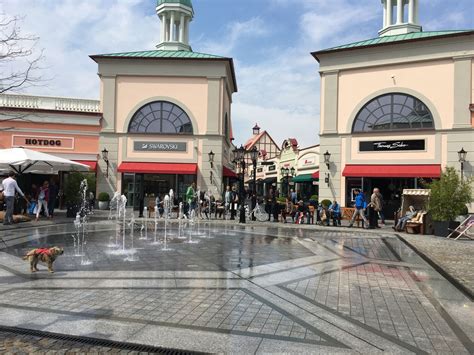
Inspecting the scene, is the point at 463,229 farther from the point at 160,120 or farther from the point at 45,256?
the point at 160,120

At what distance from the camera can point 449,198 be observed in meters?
15.1

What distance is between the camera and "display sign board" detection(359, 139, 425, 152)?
24.5 metres

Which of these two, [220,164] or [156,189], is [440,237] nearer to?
[220,164]

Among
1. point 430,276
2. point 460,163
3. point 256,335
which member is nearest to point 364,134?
point 460,163

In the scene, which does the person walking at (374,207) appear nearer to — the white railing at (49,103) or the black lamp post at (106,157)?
the black lamp post at (106,157)

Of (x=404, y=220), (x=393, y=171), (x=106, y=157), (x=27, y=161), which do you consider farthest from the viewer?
(x=106, y=157)

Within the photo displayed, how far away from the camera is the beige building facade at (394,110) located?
23.7 meters

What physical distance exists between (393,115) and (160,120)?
15375 mm

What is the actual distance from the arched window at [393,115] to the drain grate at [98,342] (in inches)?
943

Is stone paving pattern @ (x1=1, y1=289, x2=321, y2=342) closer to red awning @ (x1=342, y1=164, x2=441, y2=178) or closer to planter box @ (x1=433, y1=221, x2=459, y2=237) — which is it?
planter box @ (x1=433, y1=221, x2=459, y2=237)

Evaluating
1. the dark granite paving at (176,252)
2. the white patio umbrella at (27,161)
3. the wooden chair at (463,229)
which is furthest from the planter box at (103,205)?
the wooden chair at (463,229)

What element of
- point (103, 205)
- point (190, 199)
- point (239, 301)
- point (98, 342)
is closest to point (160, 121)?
point (103, 205)

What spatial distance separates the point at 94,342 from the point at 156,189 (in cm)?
2478

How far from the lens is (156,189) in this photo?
28.6 m
